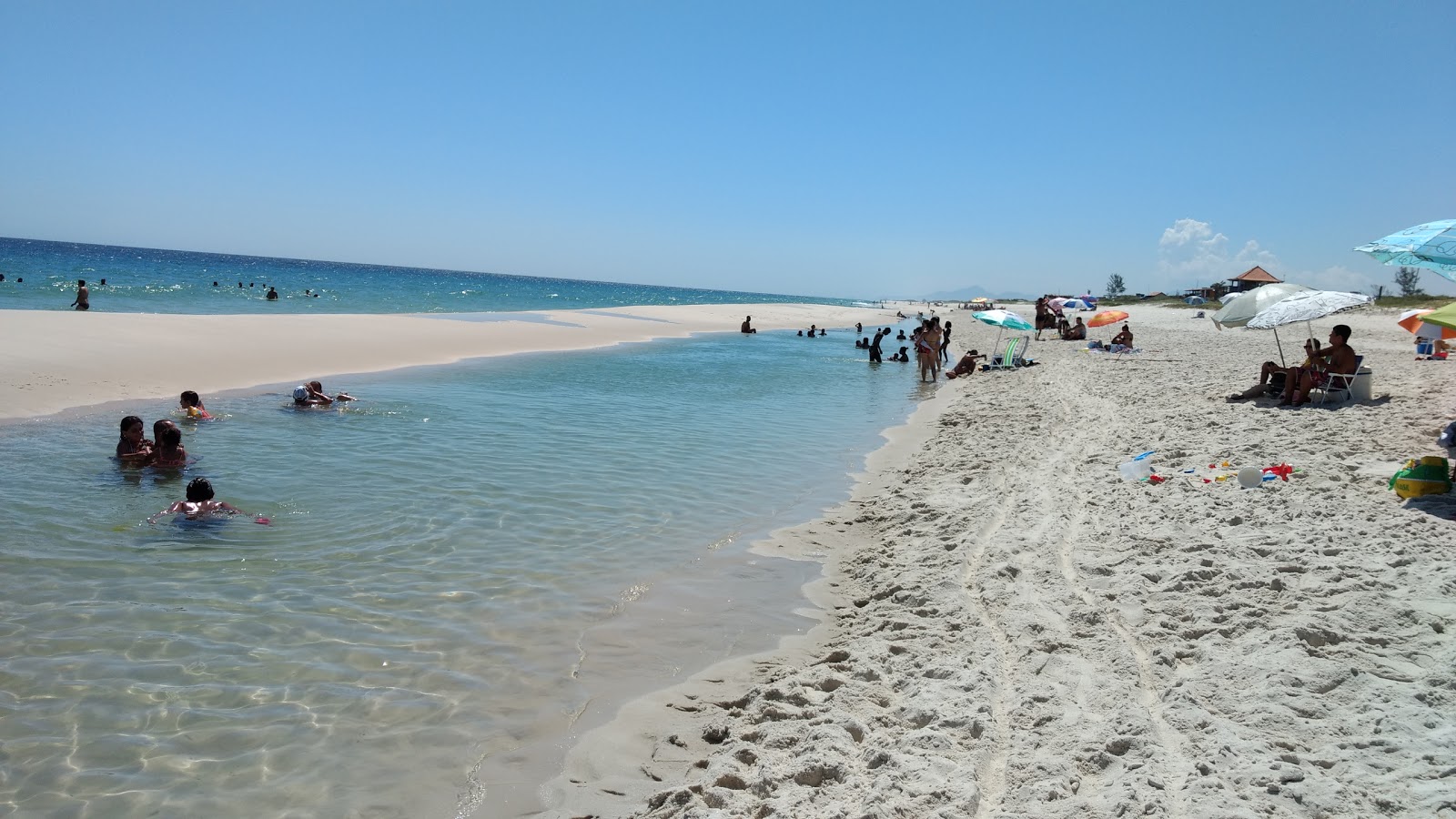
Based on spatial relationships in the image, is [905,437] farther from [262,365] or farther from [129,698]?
[262,365]

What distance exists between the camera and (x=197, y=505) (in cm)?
771

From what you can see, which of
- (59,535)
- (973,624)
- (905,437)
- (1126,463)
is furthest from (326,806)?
A: (905,437)

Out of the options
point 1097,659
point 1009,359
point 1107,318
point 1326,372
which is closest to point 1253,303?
point 1326,372

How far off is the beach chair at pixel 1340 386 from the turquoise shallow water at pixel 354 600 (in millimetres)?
6940

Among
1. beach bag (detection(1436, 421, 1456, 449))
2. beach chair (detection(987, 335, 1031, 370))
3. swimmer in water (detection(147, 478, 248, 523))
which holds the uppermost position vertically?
beach chair (detection(987, 335, 1031, 370))

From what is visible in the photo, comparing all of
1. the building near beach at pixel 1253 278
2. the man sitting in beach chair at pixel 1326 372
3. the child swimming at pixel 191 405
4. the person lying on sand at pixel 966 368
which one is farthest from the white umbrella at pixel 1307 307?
the building near beach at pixel 1253 278

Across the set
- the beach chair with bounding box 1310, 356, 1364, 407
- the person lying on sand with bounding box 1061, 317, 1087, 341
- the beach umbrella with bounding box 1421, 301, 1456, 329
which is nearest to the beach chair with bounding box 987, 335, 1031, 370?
the person lying on sand with bounding box 1061, 317, 1087, 341

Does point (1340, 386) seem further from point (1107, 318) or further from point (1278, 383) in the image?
point (1107, 318)

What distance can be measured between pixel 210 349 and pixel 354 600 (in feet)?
59.1

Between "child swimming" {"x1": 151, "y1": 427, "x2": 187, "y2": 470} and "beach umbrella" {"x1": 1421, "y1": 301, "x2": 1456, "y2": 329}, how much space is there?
12.9m

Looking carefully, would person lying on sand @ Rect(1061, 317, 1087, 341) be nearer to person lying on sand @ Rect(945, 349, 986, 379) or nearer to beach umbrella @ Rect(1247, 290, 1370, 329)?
person lying on sand @ Rect(945, 349, 986, 379)

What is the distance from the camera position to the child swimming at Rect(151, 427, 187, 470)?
30.5 ft

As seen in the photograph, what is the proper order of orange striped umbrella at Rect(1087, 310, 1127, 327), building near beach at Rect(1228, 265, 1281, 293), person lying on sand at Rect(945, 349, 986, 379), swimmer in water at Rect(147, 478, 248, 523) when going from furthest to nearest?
building near beach at Rect(1228, 265, 1281, 293)
orange striped umbrella at Rect(1087, 310, 1127, 327)
person lying on sand at Rect(945, 349, 986, 379)
swimmer in water at Rect(147, 478, 248, 523)

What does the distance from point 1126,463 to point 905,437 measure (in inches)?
193
